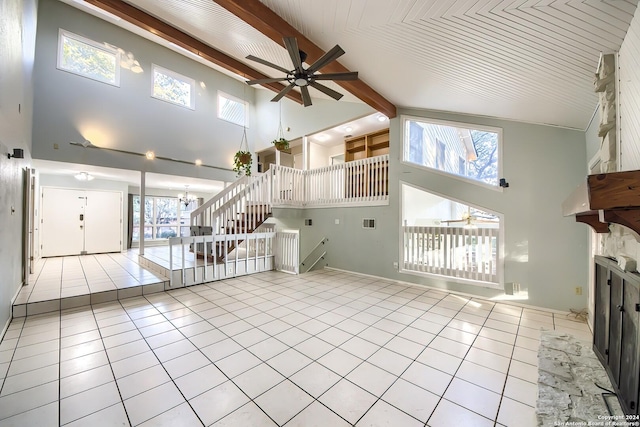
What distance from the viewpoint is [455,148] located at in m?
6.00

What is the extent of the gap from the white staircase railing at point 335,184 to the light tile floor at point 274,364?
2659mm

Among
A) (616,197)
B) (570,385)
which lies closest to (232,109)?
(616,197)

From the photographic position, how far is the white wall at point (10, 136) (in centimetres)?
261

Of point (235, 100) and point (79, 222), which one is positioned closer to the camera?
point (79, 222)

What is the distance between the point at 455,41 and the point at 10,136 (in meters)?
5.42

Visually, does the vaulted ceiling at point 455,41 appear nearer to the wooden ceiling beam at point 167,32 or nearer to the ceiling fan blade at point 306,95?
the wooden ceiling beam at point 167,32

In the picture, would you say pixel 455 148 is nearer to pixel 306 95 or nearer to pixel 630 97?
pixel 306 95

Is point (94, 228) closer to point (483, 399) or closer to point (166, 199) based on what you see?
point (166, 199)

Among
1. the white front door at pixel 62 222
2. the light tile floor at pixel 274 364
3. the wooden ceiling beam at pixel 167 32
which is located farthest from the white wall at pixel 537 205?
the white front door at pixel 62 222

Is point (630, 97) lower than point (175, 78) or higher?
lower

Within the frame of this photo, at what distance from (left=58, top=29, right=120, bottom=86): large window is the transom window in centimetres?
273

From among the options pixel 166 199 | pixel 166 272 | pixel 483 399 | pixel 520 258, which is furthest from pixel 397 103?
pixel 166 199

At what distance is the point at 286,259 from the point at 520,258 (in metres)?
4.56

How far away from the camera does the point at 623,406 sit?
1.60 meters
